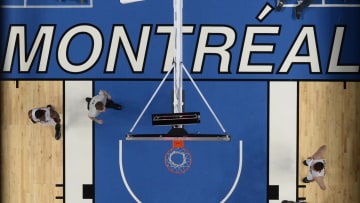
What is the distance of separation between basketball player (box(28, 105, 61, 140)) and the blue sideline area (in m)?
0.60

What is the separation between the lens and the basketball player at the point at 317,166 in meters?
6.84

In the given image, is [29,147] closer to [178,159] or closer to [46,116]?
[46,116]

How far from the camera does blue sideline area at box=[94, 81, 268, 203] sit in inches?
286

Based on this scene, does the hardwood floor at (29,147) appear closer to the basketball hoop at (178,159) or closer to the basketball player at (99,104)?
the basketball player at (99,104)

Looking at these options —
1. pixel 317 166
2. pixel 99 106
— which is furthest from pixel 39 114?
pixel 317 166

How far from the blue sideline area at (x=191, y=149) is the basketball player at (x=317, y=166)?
2.22 feet

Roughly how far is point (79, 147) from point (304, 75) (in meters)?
3.60

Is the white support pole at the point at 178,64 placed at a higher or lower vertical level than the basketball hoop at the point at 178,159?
higher

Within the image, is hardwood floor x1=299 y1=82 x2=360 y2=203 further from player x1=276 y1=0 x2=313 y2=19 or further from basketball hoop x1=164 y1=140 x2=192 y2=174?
basketball hoop x1=164 y1=140 x2=192 y2=174

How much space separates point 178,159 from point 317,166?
2039 mm

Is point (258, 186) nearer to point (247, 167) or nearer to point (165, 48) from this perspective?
point (247, 167)

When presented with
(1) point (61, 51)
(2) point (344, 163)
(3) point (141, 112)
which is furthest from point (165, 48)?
(2) point (344, 163)

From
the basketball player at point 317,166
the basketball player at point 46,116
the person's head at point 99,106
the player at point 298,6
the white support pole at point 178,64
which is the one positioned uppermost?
the player at point 298,6

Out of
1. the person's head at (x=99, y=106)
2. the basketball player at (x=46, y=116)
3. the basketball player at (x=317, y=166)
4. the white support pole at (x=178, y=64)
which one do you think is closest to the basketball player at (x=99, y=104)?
the person's head at (x=99, y=106)
